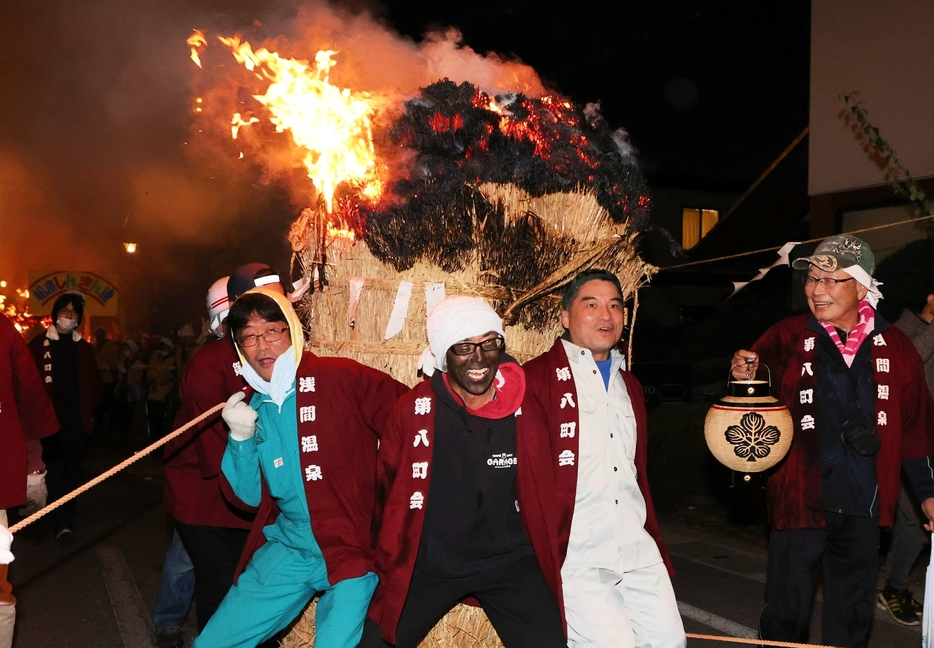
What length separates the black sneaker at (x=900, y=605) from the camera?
5.71 m

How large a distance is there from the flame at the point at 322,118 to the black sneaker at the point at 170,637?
115 inches

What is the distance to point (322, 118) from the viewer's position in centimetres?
461

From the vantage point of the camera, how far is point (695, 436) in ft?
31.7

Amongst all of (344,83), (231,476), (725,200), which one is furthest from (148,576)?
(725,200)

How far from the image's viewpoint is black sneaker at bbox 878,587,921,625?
571cm

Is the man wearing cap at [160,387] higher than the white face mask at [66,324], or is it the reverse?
the white face mask at [66,324]

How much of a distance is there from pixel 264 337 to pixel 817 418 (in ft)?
8.75

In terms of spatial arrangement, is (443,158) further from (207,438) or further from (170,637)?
(170,637)

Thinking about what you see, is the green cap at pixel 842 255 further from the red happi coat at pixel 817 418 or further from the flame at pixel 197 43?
the flame at pixel 197 43

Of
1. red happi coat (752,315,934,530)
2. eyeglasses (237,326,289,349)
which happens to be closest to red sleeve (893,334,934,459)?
red happi coat (752,315,934,530)

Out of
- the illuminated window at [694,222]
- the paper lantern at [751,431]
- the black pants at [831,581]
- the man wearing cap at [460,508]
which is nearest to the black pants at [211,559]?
the man wearing cap at [460,508]

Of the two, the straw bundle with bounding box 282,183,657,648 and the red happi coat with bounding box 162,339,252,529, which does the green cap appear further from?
the red happi coat with bounding box 162,339,252,529

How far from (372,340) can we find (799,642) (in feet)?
8.22

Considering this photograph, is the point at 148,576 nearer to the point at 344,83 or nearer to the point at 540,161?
the point at 344,83
